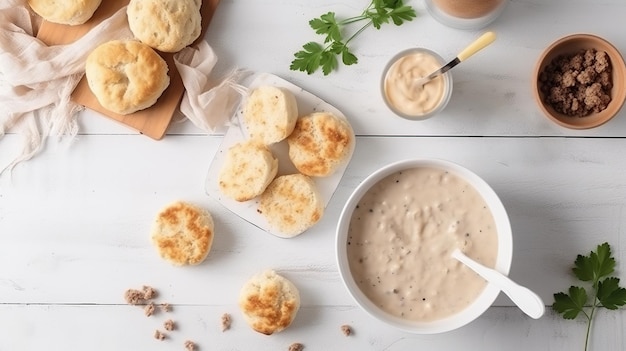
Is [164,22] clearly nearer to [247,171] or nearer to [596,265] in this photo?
[247,171]

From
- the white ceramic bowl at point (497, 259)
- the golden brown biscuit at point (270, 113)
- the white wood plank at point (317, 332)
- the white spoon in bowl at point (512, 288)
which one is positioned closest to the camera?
the white spoon in bowl at point (512, 288)

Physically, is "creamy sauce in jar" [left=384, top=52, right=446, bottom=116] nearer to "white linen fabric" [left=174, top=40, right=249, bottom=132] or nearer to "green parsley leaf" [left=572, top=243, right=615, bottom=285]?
"white linen fabric" [left=174, top=40, right=249, bottom=132]

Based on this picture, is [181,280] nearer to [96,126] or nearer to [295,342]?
[295,342]

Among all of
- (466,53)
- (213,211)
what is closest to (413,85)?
(466,53)

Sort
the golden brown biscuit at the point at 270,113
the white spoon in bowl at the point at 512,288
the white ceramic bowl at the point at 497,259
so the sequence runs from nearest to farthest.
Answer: the white spoon in bowl at the point at 512,288
the white ceramic bowl at the point at 497,259
the golden brown biscuit at the point at 270,113

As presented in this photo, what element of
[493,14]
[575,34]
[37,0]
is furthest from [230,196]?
[575,34]

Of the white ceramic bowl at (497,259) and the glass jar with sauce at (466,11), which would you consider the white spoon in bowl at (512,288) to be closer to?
the white ceramic bowl at (497,259)

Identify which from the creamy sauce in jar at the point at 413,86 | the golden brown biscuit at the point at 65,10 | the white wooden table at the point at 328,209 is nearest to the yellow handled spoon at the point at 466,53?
the creamy sauce in jar at the point at 413,86

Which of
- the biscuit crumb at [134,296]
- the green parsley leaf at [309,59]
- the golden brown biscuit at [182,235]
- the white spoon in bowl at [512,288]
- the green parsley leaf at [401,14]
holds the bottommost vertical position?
the biscuit crumb at [134,296]
